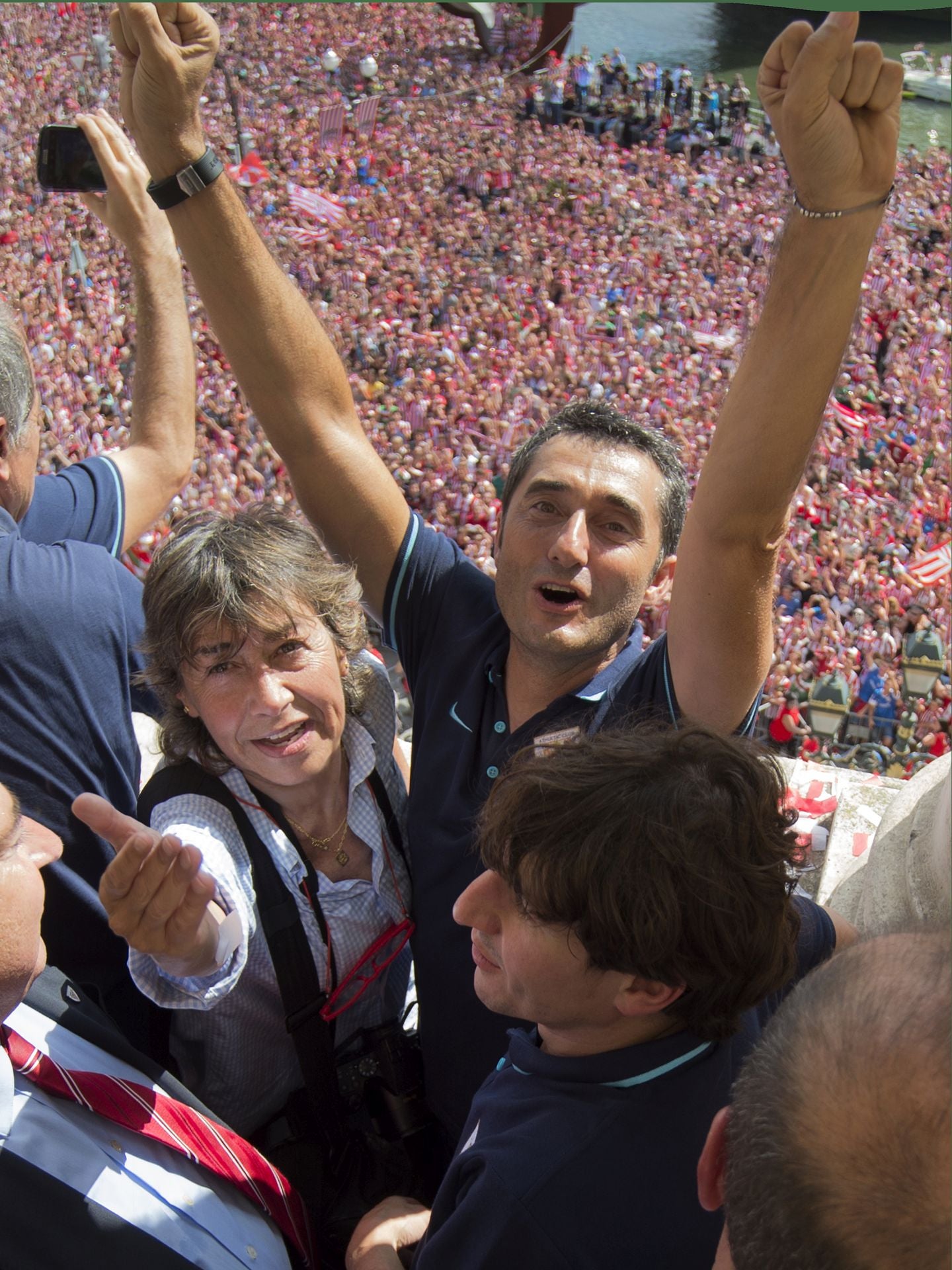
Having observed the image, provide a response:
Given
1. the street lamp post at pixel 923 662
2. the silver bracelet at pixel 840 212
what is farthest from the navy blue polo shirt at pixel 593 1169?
the street lamp post at pixel 923 662

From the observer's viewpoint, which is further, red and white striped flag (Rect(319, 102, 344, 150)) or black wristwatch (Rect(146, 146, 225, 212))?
red and white striped flag (Rect(319, 102, 344, 150))

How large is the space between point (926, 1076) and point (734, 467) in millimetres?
848

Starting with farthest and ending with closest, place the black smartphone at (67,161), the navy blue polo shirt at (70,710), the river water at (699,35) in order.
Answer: the river water at (699,35)
the black smartphone at (67,161)
the navy blue polo shirt at (70,710)

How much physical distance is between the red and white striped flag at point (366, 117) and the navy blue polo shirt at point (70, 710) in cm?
2203

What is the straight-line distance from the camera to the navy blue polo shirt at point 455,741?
1.68 metres

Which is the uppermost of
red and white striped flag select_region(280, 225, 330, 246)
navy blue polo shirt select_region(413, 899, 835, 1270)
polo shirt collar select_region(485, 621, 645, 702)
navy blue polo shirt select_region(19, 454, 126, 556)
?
navy blue polo shirt select_region(19, 454, 126, 556)

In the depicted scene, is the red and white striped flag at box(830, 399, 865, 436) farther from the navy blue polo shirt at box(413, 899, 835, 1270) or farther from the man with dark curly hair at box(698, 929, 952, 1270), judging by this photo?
the man with dark curly hair at box(698, 929, 952, 1270)

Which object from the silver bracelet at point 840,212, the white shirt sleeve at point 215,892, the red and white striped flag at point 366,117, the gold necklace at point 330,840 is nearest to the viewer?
the silver bracelet at point 840,212

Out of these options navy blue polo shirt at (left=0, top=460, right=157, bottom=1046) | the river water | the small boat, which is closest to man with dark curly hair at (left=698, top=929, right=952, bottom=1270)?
navy blue polo shirt at (left=0, top=460, right=157, bottom=1046)

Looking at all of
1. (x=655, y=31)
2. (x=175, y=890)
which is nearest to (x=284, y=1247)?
(x=175, y=890)

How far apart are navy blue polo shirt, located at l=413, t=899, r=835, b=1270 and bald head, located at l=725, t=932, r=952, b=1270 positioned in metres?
0.23

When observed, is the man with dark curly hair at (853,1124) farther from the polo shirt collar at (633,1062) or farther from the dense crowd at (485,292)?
the dense crowd at (485,292)

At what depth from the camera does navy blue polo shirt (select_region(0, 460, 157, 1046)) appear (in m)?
1.65

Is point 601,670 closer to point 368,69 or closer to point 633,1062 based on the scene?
point 633,1062
